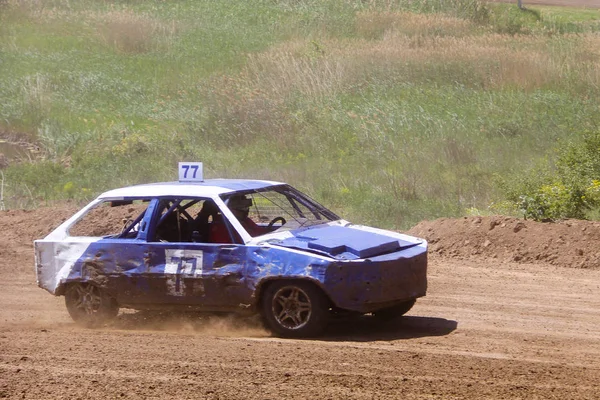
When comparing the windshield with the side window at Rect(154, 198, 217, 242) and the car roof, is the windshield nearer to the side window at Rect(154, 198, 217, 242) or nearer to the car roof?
the car roof

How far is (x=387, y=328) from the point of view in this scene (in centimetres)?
966

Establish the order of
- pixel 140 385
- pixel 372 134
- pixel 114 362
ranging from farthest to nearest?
pixel 372 134 → pixel 114 362 → pixel 140 385

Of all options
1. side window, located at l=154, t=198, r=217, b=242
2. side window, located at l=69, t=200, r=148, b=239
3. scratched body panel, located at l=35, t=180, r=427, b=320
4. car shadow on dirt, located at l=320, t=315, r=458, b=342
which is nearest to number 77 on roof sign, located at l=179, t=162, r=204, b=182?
scratched body panel, located at l=35, t=180, r=427, b=320

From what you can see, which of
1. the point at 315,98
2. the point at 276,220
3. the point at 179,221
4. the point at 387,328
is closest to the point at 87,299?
the point at 179,221

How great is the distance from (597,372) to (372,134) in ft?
59.0

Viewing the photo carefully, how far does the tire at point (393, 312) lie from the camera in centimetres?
962

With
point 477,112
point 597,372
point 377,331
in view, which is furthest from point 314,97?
point 597,372

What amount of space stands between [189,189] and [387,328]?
250cm

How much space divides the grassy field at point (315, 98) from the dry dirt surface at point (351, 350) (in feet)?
17.1

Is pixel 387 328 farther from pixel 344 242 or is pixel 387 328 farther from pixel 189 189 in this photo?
pixel 189 189

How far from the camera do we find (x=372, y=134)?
25.2 m

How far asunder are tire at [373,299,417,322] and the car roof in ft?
6.02

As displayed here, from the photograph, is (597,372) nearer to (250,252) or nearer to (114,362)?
(250,252)

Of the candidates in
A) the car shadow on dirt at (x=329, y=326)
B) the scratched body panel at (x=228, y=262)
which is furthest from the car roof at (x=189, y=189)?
the car shadow on dirt at (x=329, y=326)
